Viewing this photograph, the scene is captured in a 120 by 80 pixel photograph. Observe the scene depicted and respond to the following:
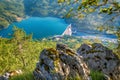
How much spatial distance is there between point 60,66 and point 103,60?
10812 mm

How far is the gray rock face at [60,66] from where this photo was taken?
1334 cm

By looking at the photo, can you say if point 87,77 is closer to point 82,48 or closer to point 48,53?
point 48,53

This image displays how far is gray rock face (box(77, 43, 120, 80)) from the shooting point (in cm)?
2097

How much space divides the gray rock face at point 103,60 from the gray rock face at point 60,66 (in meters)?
6.31

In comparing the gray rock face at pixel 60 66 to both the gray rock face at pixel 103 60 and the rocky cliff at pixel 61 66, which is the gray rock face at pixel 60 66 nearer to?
the rocky cliff at pixel 61 66

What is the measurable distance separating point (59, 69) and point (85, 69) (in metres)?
1.53

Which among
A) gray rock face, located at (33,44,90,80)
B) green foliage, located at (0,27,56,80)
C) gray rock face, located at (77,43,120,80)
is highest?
gray rock face, located at (33,44,90,80)

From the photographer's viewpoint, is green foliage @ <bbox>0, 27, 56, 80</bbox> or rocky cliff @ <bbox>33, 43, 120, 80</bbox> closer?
rocky cliff @ <bbox>33, 43, 120, 80</bbox>

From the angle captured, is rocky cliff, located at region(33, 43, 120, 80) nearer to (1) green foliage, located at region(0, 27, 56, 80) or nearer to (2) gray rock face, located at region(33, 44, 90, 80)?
(2) gray rock face, located at region(33, 44, 90, 80)

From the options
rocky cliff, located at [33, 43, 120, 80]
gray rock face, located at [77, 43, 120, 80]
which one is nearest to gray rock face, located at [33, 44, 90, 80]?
rocky cliff, located at [33, 43, 120, 80]

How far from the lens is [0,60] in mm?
78688

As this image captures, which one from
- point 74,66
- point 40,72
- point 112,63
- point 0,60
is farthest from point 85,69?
point 0,60

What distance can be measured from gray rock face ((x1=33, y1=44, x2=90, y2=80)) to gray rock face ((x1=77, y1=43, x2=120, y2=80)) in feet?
20.7

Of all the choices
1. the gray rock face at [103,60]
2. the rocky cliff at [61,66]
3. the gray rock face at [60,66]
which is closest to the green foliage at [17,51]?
the gray rock face at [103,60]
